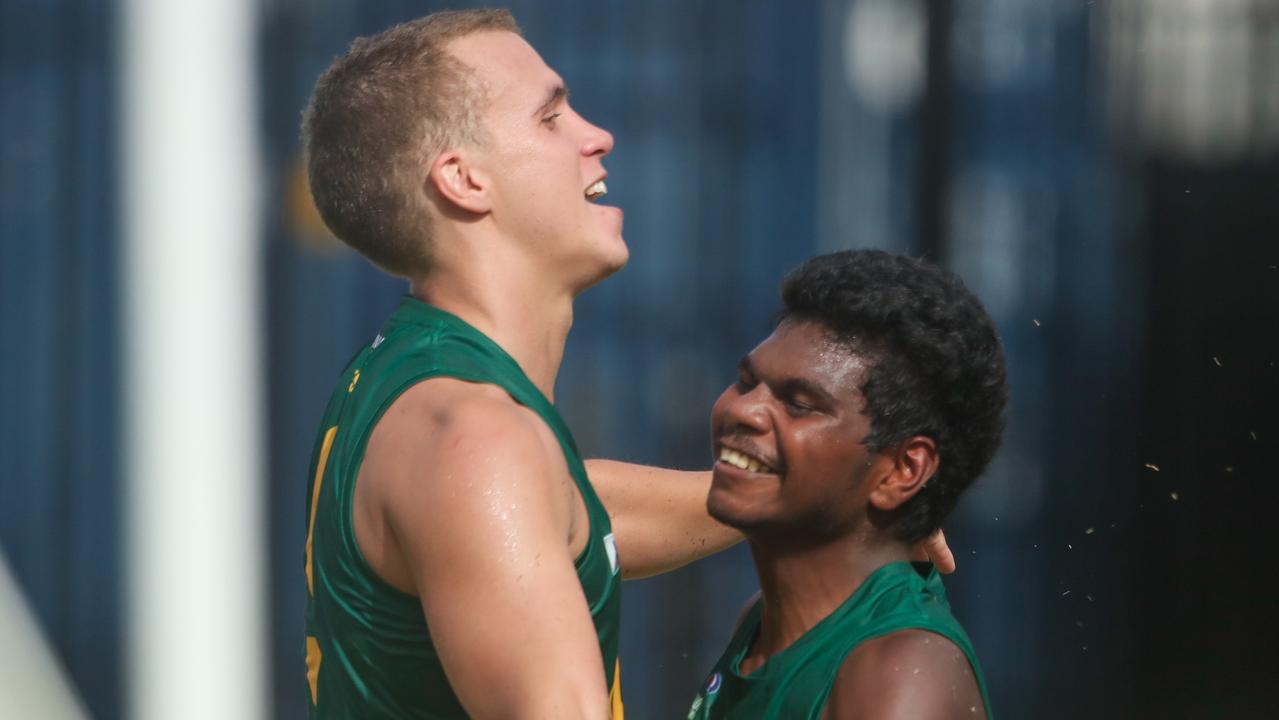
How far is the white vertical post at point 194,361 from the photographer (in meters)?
4.12

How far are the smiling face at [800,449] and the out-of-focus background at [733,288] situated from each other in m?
2.08

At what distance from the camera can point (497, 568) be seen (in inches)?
63.7

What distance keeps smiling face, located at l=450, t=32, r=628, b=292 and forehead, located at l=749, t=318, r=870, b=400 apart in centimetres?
26

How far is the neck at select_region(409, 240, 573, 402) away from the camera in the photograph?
2.05m

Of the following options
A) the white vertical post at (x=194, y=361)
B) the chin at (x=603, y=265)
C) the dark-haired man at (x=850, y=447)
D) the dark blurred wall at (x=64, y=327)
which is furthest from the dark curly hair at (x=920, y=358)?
the dark blurred wall at (x=64, y=327)

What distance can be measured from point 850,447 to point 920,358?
152 mm

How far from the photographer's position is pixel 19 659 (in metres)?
4.23

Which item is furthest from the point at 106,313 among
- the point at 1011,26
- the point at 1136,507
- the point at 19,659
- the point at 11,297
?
the point at 1136,507

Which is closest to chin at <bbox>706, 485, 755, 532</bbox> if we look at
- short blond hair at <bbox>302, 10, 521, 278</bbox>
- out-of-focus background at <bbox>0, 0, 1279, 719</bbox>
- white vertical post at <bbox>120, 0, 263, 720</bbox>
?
short blond hair at <bbox>302, 10, 521, 278</bbox>

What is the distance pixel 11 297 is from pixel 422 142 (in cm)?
263

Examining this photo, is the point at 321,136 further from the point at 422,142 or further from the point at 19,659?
the point at 19,659

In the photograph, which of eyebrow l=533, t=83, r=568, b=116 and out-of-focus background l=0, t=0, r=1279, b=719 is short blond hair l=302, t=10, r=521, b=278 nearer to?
eyebrow l=533, t=83, r=568, b=116

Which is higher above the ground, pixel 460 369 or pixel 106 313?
pixel 460 369

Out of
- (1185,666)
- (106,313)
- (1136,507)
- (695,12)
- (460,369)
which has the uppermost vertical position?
(695,12)
